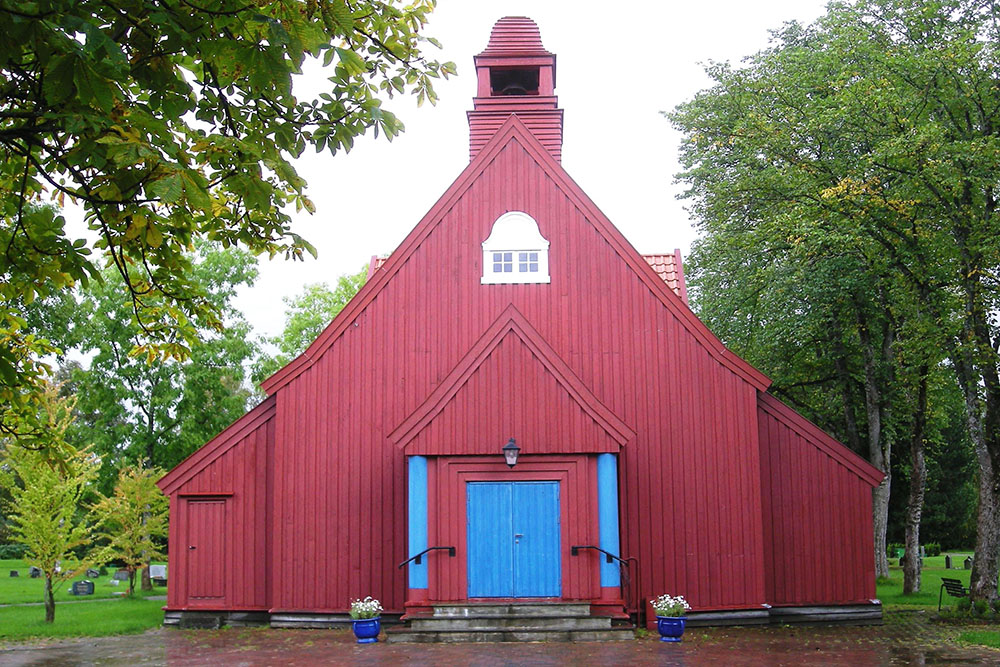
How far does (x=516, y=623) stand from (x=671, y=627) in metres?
2.24

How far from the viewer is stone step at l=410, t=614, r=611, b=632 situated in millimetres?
14383

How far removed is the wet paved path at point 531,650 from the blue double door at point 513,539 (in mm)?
1179

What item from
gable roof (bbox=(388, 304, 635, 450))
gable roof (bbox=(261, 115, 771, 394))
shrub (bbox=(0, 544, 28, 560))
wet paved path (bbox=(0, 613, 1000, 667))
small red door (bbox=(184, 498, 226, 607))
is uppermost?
gable roof (bbox=(261, 115, 771, 394))

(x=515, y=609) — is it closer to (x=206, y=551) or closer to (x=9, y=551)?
(x=206, y=551)

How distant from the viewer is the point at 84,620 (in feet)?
63.9

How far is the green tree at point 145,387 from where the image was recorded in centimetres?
2986

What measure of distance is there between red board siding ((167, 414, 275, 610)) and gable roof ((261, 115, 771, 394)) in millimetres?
1397

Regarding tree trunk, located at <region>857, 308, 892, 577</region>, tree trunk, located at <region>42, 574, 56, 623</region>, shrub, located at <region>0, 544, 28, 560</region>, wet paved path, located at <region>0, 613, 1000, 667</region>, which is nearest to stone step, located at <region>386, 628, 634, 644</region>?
wet paved path, located at <region>0, 613, 1000, 667</region>

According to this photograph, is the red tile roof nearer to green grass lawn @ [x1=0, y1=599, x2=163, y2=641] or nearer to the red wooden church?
the red wooden church

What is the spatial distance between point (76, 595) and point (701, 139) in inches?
873

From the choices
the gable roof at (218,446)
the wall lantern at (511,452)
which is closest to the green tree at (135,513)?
the gable roof at (218,446)

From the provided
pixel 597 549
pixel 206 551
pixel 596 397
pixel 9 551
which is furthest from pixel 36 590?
pixel 9 551

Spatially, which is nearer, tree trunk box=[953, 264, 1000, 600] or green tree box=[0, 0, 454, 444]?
green tree box=[0, 0, 454, 444]

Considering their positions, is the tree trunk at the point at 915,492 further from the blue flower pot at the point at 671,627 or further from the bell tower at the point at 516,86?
the blue flower pot at the point at 671,627
